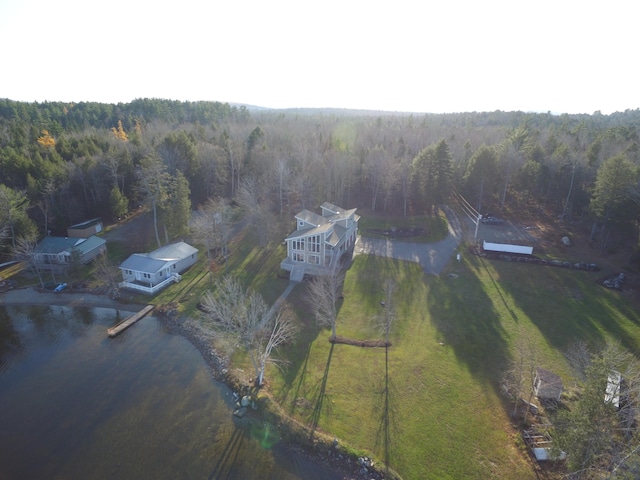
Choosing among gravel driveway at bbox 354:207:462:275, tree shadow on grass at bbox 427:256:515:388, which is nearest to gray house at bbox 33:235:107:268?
gravel driveway at bbox 354:207:462:275

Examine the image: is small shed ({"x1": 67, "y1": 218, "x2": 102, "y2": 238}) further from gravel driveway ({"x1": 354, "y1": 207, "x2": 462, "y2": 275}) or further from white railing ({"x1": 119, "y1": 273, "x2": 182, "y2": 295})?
gravel driveway ({"x1": 354, "y1": 207, "x2": 462, "y2": 275})

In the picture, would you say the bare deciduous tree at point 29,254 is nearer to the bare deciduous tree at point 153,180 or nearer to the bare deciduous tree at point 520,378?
the bare deciduous tree at point 153,180

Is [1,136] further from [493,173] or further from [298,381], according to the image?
[493,173]

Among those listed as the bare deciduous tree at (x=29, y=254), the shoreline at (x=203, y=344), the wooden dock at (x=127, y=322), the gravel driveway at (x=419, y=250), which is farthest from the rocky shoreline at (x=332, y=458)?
the bare deciduous tree at (x=29, y=254)

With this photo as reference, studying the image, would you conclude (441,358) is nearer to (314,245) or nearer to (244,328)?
(244,328)

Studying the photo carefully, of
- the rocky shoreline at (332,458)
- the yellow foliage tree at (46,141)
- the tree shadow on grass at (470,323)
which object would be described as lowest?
the rocky shoreline at (332,458)
